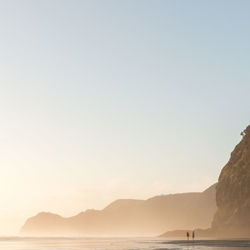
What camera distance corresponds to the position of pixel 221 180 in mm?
171375

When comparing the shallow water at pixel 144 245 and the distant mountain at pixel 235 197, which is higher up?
the distant mountain at pixel 235 197

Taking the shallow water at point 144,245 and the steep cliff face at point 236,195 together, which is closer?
the shallow water at point 144,245

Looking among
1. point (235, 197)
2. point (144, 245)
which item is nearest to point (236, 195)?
point (235, 197)

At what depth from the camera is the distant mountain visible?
5935 inches

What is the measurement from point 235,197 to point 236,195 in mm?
819

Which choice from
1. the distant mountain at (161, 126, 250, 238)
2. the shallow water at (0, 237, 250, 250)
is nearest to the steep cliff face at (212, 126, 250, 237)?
the distant mountain at (161, 126, 250, 238)

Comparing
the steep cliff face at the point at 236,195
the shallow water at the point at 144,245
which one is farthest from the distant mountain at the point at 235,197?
the shallow water at the point at 144,245

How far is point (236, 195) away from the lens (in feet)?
521

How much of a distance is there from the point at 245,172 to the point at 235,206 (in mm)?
11322

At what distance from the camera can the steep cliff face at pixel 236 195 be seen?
495ft

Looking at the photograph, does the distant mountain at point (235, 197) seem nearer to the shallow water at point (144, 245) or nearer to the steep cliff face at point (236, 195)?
the steep cliff face at point (236, 195)

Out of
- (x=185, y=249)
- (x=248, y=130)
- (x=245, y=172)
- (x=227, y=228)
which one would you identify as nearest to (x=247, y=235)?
(x=227, y=228)

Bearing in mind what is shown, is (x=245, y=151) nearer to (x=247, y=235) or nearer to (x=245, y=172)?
(x=245, y=172)

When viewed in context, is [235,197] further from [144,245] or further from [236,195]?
[144,245]
